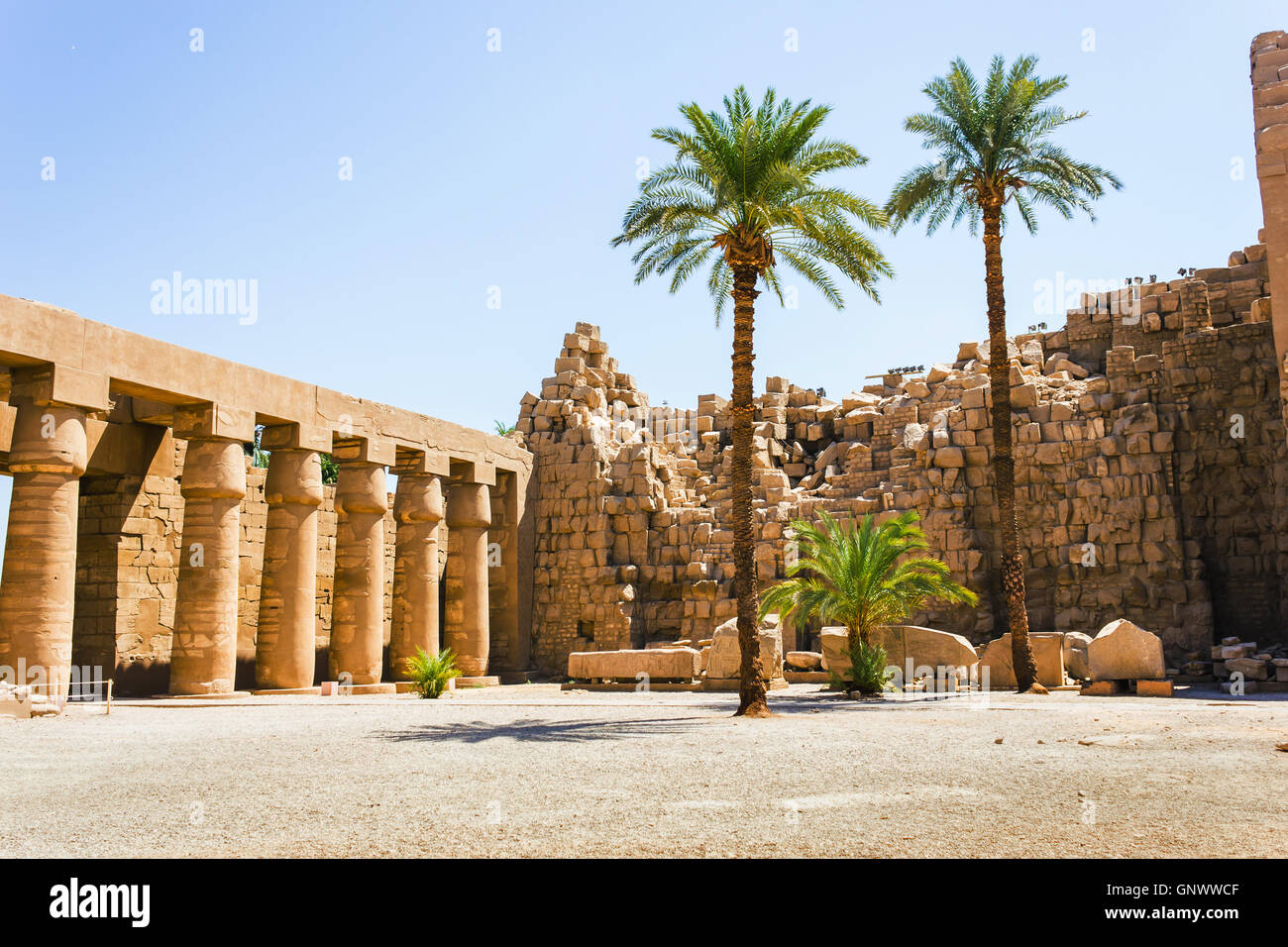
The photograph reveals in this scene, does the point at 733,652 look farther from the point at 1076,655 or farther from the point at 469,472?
the point at 469,472

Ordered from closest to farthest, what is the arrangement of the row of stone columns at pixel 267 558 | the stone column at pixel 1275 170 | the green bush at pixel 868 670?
the row of stone columns at pixel 267 558 < the green bush at pixel 868 670 < the stone column at pixel 1275 170

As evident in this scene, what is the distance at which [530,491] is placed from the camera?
2891 cm

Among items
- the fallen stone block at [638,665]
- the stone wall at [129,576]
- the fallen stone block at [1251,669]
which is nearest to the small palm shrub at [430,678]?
the fallen stone block at [638,665]

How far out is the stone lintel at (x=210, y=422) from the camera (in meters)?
18.4

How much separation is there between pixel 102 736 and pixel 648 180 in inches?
409

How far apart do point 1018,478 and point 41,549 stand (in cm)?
2043

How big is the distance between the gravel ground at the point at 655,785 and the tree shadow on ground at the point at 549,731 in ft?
0.18

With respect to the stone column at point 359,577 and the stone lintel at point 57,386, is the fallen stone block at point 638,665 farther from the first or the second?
the stone lintel at point 57,386

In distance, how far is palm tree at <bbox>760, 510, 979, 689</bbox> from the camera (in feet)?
60.5

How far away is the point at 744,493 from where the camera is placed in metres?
15.2

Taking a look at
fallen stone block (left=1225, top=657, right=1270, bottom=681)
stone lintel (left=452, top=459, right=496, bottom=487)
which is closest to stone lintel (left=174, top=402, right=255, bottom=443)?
stone lintel (left=452, top=459, right=496, bottom=487)

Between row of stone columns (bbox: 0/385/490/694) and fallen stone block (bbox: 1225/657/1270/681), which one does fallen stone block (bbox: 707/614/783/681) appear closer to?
row of stone columns (bbox: 0/385/490/694)
